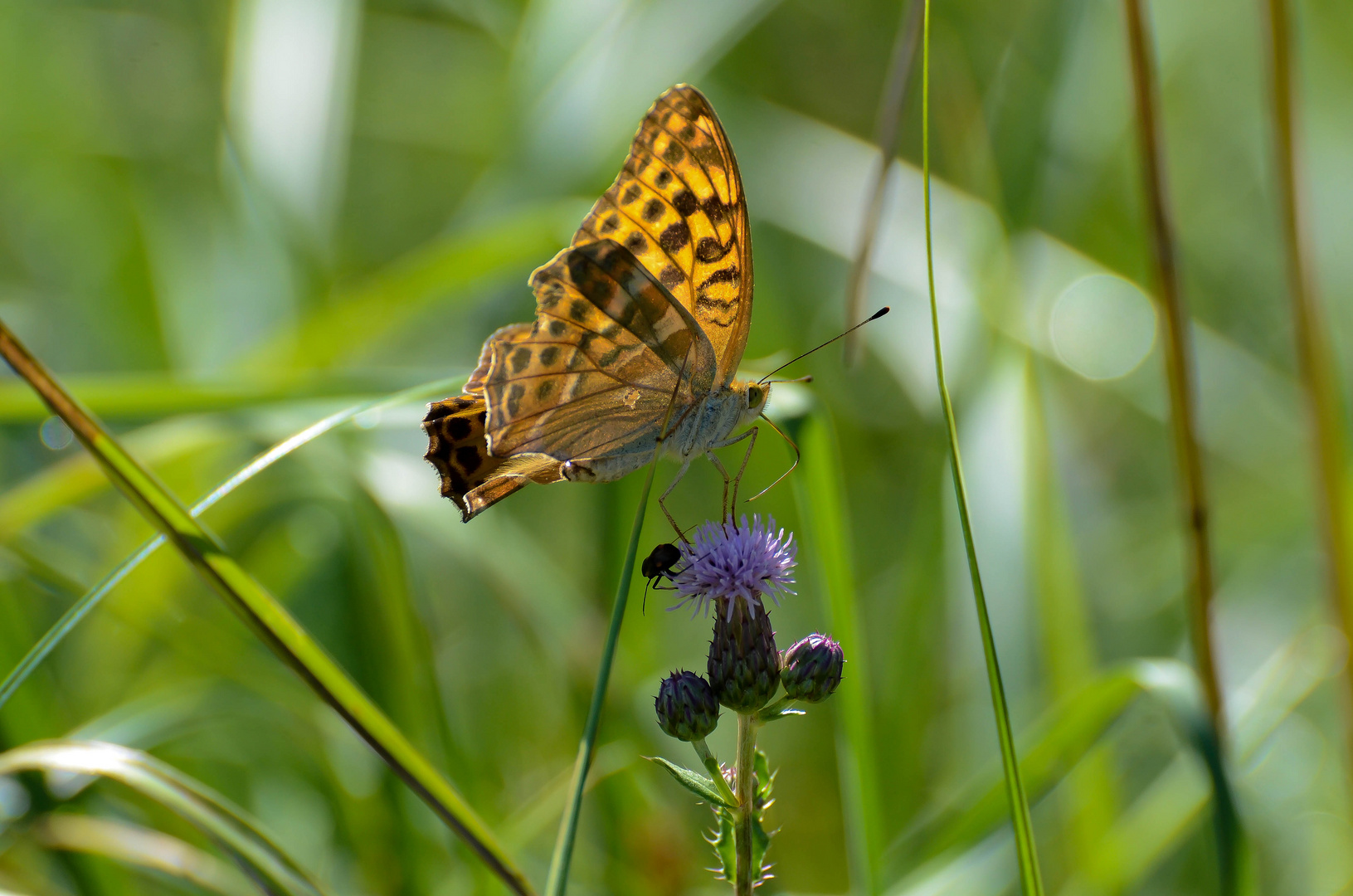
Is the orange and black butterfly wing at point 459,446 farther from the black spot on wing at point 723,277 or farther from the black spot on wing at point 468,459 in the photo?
the black spot on wing at point 723,277

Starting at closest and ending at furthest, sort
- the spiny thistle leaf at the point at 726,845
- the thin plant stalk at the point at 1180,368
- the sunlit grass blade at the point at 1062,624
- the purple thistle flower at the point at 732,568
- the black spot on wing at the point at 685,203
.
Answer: the spiny thistle leaf at the point at 726,845 < the purple thistle flower at the point at 732,568 < the thin plant stalk at the point at 1180,368 < the black spot on wing at the point at 685,203 < the sunlit grass blade at the point at 1062,624

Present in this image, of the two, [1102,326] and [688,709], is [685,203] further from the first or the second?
[1102,326]

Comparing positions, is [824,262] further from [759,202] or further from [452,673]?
[452,673]

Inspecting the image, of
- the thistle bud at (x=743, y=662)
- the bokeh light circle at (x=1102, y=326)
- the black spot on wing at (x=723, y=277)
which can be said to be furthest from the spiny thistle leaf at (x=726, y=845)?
the bokeh light circle at (x=1102, y=326)

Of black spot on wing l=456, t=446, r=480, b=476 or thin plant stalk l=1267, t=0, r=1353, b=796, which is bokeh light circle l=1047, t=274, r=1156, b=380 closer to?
thin plant stalk l=1267, t=0, r=1353, b=796

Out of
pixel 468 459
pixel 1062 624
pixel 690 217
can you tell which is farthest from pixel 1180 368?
pixel 468 459

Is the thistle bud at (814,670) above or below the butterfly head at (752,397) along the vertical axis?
below
